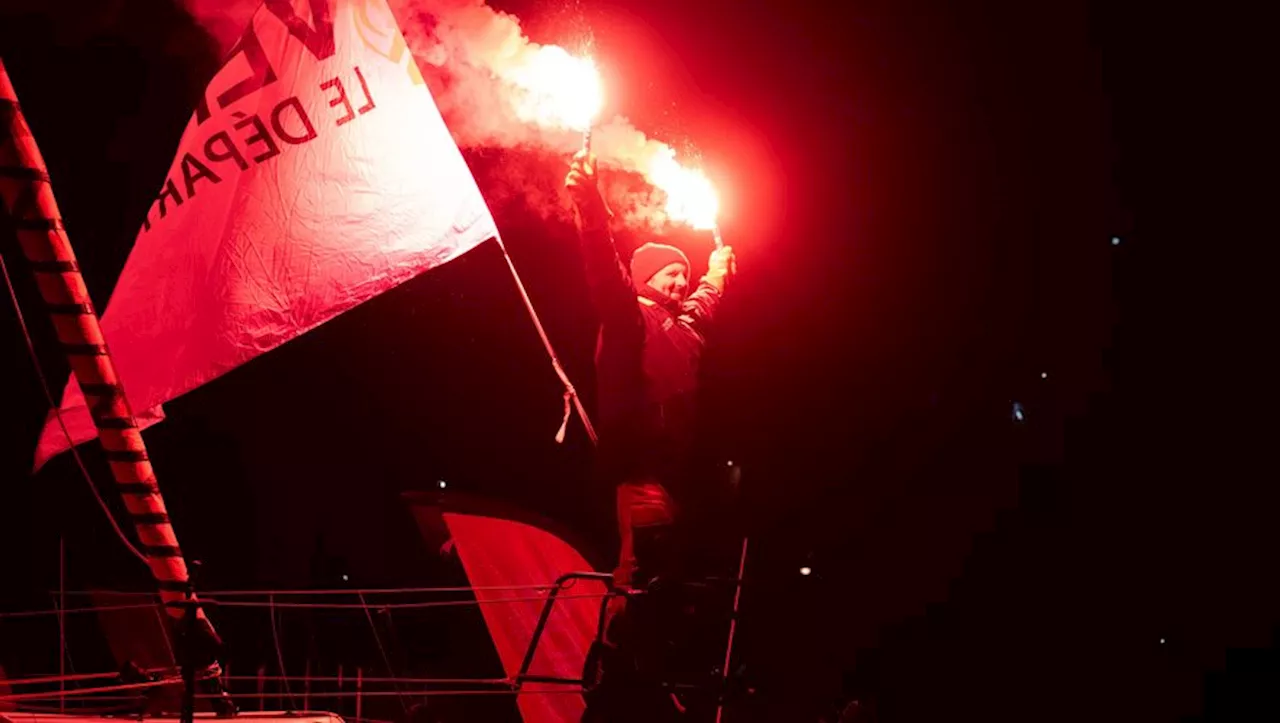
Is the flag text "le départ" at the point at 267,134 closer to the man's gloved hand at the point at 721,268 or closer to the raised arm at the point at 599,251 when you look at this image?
the raised arm at the point at 599,251

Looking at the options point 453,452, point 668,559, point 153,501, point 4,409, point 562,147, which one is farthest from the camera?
point 453,452

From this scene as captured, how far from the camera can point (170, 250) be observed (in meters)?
6.02

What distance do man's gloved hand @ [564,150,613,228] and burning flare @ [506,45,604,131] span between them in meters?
0.44

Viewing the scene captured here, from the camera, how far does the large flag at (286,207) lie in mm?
5758

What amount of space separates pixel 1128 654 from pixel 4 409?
31.5 ft

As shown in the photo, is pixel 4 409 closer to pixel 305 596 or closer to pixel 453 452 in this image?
pixel 305 596

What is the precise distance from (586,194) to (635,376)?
47.6 inches

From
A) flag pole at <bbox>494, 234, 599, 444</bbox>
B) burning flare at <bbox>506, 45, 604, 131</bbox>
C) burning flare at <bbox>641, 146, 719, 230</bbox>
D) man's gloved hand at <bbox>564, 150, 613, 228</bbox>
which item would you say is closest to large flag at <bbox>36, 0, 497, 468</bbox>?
flag pole at <bbox>494, 234, 599, 444</bbox>

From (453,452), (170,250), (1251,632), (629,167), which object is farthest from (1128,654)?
(170,250)

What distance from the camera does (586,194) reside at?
575cm

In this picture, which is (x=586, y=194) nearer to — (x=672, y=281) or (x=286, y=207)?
(x=672, y=281)

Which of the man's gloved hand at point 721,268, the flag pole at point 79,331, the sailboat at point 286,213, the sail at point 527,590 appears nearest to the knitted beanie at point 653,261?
the man's gloved hand at point 721,268

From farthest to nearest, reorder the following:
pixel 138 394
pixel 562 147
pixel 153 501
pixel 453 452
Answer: pixel 453 452 → pixel 562 147 → pixel 138 394 → pixel 153 501

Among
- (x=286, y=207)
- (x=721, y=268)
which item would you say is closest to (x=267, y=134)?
(x=286, y=207)
